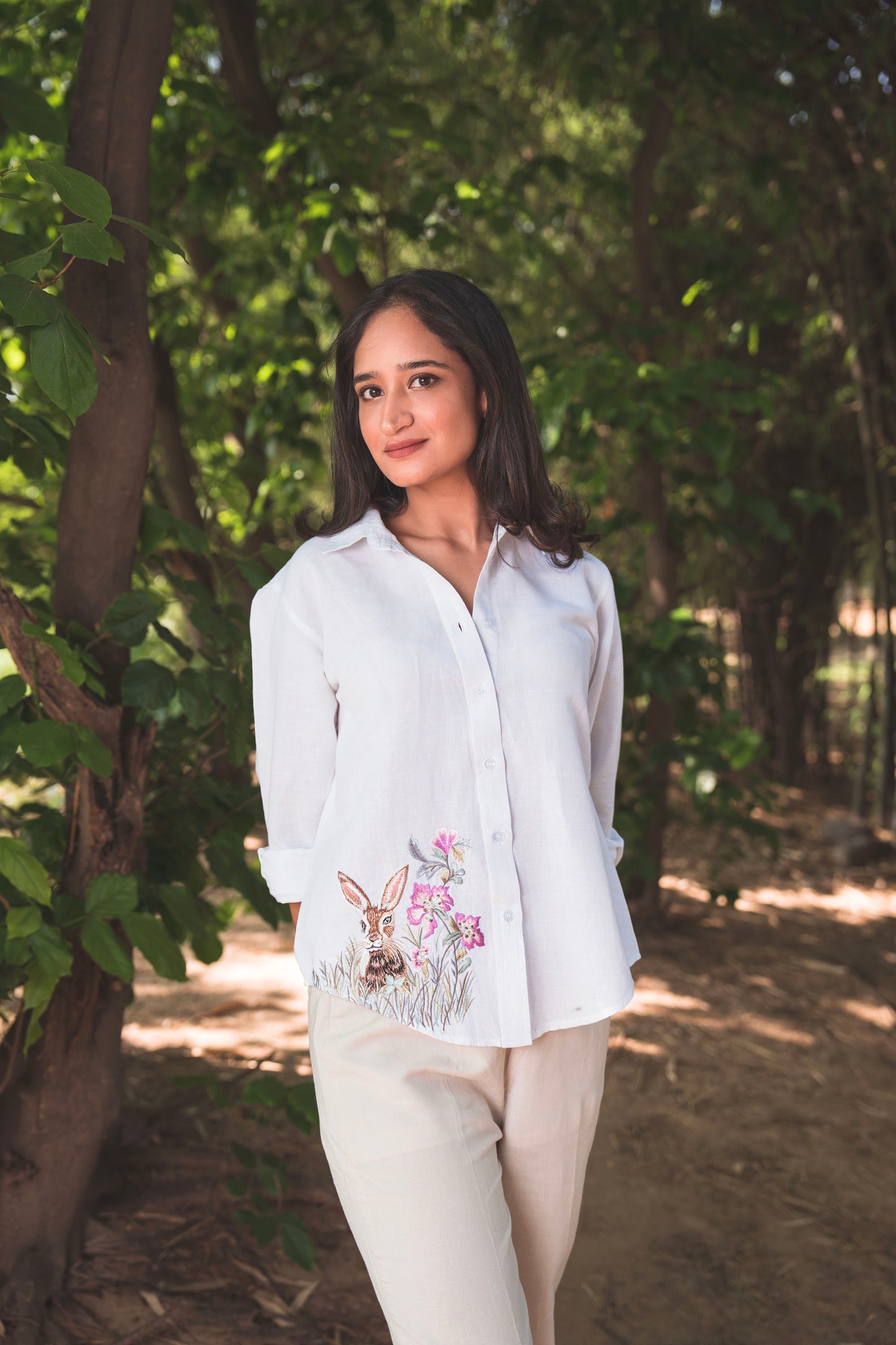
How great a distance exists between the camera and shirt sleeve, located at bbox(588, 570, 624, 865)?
1656 millimetres

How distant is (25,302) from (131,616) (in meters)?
0.60

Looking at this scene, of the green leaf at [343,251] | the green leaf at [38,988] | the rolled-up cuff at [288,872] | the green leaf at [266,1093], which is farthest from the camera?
the green leaf at [343,251]

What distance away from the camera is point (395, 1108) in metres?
1.31

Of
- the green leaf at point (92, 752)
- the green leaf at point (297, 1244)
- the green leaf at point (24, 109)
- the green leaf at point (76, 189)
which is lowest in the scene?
the green leaf at point (297, 1244)

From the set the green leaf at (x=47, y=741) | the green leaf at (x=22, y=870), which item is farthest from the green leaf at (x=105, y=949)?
the green leaf at (x=47, y=741)

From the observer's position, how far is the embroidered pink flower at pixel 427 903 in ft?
4.41

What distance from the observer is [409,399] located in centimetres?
154

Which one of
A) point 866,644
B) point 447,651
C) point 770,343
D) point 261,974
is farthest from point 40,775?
point 866,644

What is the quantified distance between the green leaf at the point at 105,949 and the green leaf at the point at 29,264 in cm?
96

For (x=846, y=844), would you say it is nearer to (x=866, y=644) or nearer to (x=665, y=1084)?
(x=665, y=1084)

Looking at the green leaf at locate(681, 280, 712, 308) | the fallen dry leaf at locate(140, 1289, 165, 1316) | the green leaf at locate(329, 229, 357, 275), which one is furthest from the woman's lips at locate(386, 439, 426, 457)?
the green leaf at locate(681, 280, 712, 308)

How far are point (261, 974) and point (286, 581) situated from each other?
2.53 metres

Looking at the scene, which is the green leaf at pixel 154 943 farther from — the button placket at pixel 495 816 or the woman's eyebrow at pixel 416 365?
the woman's eyebrow at pixel 416 365

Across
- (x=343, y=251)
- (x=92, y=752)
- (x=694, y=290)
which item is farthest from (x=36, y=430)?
(x=694, y=290)
